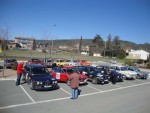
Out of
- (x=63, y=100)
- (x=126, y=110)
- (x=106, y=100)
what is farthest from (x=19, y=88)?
(x=126, y=110)

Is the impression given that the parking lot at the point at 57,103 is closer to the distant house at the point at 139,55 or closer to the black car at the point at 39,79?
the black car at the point at 39,79

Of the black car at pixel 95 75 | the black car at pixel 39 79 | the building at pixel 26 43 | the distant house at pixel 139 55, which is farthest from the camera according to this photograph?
the building at pixel 26 43

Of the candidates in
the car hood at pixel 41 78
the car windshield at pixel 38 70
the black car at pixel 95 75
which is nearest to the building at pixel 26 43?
the black car at pixel 95 75

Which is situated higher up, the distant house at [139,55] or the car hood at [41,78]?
the distant house at [139,55]

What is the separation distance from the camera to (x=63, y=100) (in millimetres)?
12203

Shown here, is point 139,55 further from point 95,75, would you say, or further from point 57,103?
point 57,103

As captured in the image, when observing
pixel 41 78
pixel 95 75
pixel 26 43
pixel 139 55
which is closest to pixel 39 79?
pixel 41 78

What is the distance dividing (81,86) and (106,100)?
4679mm

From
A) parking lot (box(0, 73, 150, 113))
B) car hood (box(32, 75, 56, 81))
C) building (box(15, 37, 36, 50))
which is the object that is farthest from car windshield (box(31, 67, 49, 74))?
building (box(15, 37, 36, 50))

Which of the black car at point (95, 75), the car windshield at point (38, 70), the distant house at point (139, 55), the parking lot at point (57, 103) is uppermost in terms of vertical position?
the distant house at point (139, 55)

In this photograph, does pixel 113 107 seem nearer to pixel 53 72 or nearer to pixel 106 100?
pixel 106 100

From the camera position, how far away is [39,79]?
14.2 meters

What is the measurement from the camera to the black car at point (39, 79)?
13906 millimetres

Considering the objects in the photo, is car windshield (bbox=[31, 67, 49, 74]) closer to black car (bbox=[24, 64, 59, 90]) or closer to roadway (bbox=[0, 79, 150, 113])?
black car (bbox=[24, 64, 59, 90])
